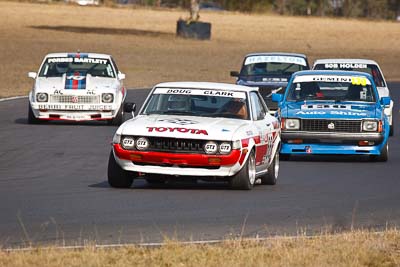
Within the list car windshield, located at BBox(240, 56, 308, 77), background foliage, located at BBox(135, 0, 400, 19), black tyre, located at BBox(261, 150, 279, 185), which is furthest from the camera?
background foliage, located at BBox(135, 0, 400, 19)

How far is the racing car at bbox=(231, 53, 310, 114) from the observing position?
2631 cm

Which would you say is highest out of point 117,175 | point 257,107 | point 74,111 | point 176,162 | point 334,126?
point 257,107

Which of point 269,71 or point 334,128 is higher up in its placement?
point 334,128

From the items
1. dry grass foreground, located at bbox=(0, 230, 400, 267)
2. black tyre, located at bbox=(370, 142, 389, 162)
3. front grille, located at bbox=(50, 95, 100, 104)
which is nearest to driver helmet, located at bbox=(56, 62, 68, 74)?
front grille, located at bbox=(50, 95, 100, 104)

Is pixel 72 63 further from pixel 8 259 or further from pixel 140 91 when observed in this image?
pixel 8 259

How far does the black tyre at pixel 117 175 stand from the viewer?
47.0ft

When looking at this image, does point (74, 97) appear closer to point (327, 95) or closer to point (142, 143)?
point (327, 95)

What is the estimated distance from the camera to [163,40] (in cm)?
6481

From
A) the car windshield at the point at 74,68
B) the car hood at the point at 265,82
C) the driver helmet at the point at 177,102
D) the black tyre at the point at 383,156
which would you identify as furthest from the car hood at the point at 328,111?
the car windshield at the point at 74,68

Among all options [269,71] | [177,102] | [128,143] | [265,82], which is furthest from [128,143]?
[269,71]

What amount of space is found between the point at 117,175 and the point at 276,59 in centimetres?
1422

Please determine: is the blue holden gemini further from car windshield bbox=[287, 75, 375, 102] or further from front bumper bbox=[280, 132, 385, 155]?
car windshield bbox=[287, 75, 375, 102]

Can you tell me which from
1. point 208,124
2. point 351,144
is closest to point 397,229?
point 208,124

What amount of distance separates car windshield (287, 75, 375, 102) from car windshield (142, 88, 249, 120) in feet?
14.4
